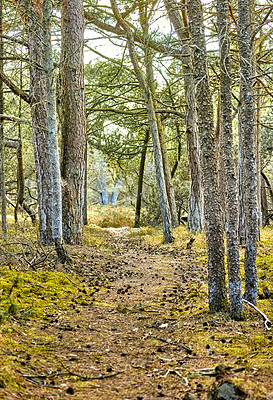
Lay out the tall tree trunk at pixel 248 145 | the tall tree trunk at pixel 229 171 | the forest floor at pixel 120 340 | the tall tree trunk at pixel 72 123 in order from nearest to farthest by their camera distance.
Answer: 1. the forest floor at pixel 120 340
2. the tall tree trunk at pixel 229 171
3. the tall tree trunk at pixel 248 145
4. the tall tree trunk at pixel 72 123

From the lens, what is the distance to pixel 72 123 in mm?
9836

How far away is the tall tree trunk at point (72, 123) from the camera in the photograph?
31.7 ft

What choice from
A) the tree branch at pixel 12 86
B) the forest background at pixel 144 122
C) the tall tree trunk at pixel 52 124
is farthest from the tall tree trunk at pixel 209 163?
the tree branch at pixel 12 86

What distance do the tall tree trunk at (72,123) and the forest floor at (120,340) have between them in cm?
276

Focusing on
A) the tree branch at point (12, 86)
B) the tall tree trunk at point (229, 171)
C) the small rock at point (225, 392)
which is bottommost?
the small rock at point (225, 392)

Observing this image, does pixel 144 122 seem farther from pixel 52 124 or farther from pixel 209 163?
pixel 209 163

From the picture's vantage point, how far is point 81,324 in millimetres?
4551

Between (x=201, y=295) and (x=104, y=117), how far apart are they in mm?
12062

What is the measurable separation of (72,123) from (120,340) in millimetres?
6990

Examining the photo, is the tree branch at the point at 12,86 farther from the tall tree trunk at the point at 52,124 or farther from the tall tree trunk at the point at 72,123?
the tall tree trunk at the point at 52,124

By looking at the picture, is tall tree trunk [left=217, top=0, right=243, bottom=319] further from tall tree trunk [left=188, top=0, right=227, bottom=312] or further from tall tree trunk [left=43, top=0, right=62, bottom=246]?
tall tree trunk [left=43, top=0, right=62, bottom=246]

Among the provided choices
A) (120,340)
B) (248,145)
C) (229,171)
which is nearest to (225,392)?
(120,340)

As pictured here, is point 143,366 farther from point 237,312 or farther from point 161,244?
point 161,244

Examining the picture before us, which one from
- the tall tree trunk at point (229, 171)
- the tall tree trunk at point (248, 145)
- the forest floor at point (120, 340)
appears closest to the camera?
the forest floor at point (120, 340)
